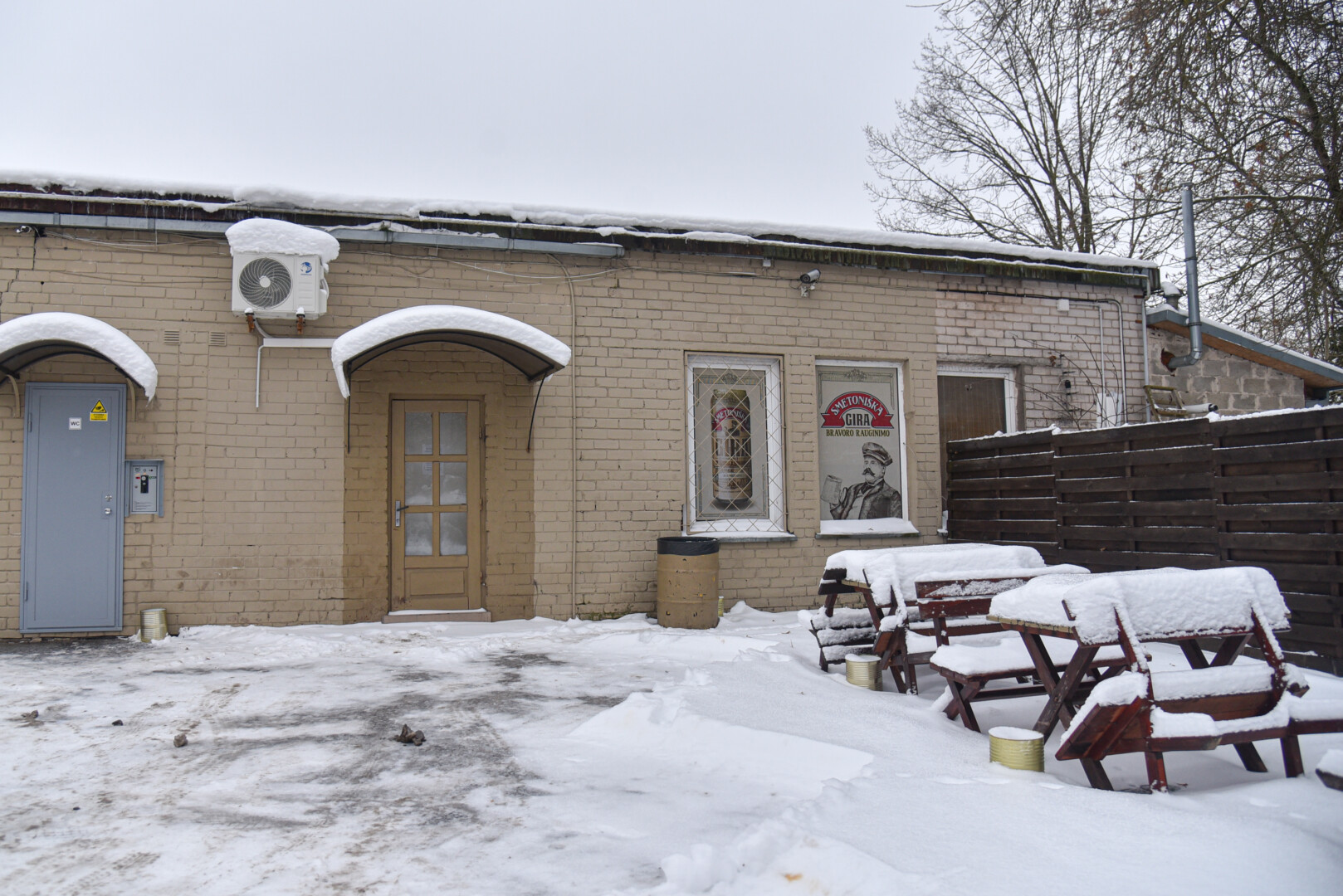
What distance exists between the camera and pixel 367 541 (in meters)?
6.96

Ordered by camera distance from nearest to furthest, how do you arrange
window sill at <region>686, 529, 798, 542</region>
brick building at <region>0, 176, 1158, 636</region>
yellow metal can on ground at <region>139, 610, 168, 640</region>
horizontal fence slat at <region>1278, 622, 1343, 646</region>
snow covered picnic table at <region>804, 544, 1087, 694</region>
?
snow covered picnic table at <region>804, 544, 1087, 694</region>
horizontal fence slat at <region>1278, 622, 1343, 646</region>
yellow metal can on ground at <region>139, 610, 168, 640</region>
brick building at <region>0, 176, 1158, 636</region>
window sill at <region>686, 529, 798, 542</region>

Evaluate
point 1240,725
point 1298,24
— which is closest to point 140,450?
point 1240,725

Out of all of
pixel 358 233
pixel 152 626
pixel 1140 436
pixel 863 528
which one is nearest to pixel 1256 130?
pixel 1140 436

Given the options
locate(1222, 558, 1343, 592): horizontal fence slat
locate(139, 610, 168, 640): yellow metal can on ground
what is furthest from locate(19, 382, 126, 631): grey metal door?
locate(1222, 558, 1343, 592): horizontal fence slat

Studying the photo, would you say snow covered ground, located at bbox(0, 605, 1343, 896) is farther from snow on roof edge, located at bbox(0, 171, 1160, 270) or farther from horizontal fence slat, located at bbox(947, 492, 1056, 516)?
snow on roof edge, located at bbox(0, 171, 1160, 270)

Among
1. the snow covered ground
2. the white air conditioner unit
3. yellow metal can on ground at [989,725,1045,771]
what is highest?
the white air conditioner unit

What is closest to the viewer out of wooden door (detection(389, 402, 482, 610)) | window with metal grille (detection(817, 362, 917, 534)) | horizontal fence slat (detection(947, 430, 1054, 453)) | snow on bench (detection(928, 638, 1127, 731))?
snow on bench (detection(928, 638, 1127, 731))

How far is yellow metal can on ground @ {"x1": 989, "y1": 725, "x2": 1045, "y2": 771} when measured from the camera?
324cm

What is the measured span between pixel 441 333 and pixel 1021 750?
499 cm

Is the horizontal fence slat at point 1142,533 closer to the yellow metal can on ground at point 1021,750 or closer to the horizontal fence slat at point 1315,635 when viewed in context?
the horizontal fence slat at point 1315,635

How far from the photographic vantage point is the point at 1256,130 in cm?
597

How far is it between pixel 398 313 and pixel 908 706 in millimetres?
4399

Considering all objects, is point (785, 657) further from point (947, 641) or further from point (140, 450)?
point (140, 450)

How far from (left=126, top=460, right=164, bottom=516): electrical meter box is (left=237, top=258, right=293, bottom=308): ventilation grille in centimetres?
153
